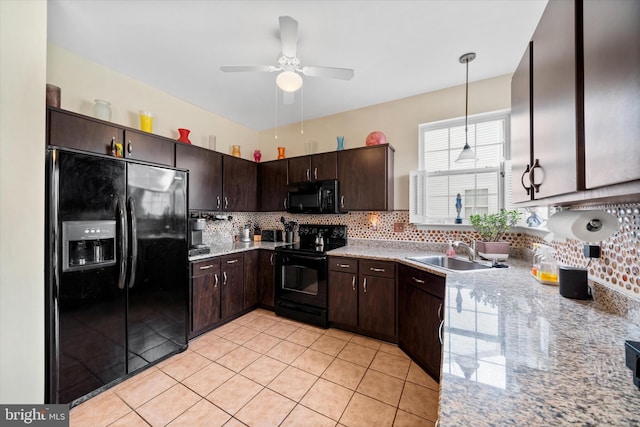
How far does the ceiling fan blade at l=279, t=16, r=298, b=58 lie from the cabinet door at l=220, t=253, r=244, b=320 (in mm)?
2189

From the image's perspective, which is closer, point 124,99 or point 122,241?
point 122,241

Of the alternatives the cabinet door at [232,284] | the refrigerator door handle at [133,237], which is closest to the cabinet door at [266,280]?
the cabinet door at [232,284]

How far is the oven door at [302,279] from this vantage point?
271cm

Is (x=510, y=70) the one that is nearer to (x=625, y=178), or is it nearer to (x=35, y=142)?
(x=625, y=178)

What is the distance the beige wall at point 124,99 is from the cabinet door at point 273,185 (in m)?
0.71

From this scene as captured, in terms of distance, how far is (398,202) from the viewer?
305 centimetres

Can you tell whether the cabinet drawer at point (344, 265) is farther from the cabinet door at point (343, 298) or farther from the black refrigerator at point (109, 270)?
the black refrigerator at point (109, 270)

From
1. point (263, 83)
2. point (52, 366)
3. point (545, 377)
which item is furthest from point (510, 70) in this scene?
point (52, 366)

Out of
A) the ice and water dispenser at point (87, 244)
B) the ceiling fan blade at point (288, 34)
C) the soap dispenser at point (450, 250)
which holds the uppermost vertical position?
the ceiling fan blade at point (288, 34)

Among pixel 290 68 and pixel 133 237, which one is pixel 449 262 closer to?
pixel 290 68

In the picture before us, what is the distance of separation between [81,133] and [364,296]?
293cm

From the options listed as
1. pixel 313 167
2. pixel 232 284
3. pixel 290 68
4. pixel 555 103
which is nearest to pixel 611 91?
pixel 555 103

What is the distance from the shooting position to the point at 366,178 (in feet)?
9.59

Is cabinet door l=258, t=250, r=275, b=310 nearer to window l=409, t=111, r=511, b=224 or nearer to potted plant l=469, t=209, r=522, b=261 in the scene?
window l=409, t=111, r=511, b=224
